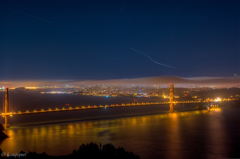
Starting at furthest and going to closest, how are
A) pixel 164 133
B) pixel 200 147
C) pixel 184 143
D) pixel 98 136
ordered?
pixel 164 133 → pixel 98 136 → pixel 184 143 → pixel 200 147

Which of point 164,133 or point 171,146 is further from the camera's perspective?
point 164,133

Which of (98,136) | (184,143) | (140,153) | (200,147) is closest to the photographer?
(140,153)

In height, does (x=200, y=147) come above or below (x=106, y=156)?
below

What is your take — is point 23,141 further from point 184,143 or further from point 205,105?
point 205,105

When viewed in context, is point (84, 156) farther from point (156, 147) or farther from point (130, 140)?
point (130, 140)

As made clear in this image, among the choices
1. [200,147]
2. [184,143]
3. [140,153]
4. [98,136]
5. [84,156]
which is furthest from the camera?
[98,136]

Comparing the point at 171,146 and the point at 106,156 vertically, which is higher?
the point at 106,156

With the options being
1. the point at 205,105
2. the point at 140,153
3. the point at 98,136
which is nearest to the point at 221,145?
the point at 140,153

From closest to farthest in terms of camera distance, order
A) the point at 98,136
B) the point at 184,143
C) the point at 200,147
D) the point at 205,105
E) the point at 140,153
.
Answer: the point at 140,153 < the point at 200,147 < the point at 184,143 < the point at 98,136 < the point at 205,105

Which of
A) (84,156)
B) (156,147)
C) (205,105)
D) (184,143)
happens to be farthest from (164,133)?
(205,105)
